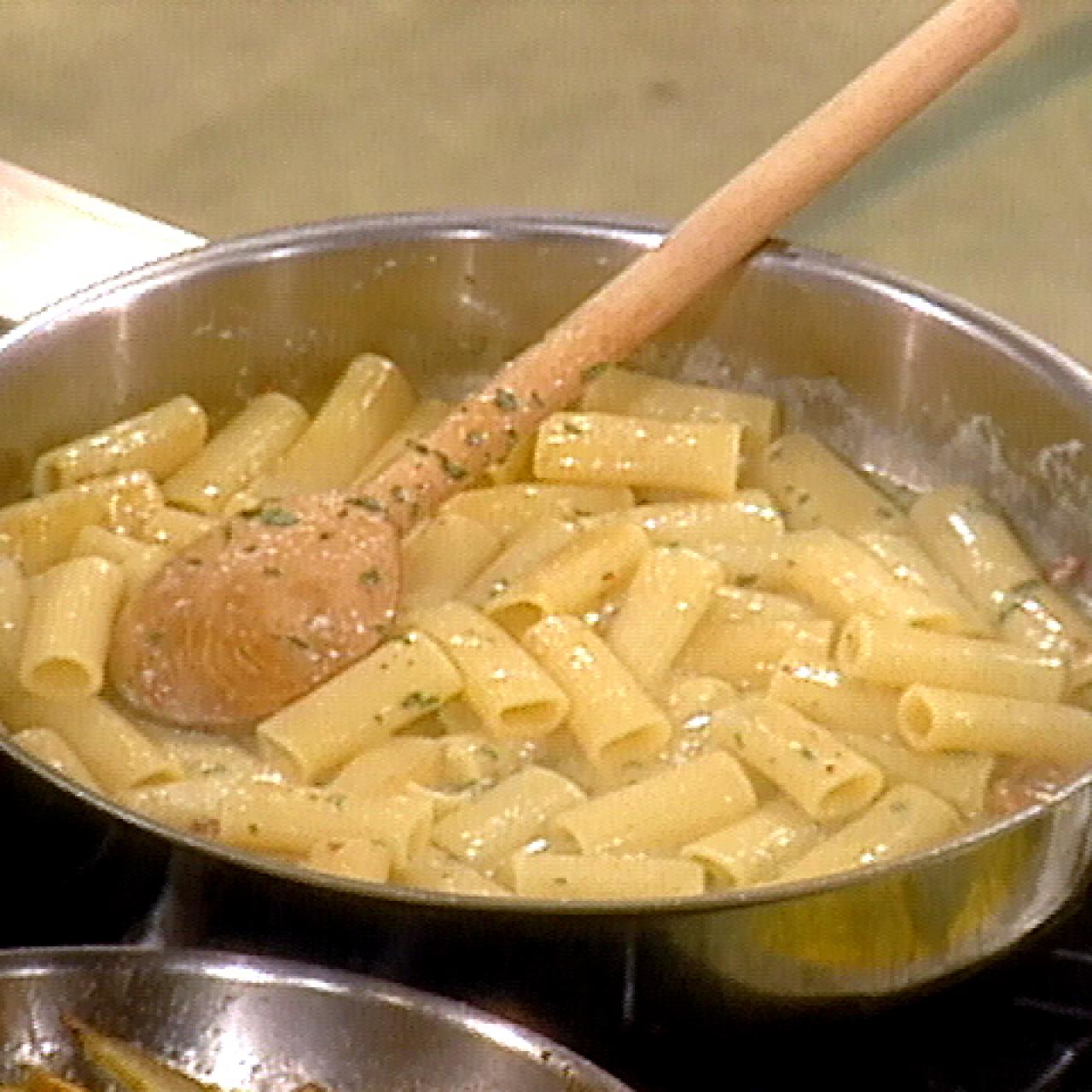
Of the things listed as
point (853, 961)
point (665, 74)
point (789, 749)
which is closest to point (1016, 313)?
point (665, 74)

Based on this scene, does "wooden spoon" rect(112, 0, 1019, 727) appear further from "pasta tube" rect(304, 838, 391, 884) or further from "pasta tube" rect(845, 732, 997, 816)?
"pasta tube" rect(845, 732, 997, 816)

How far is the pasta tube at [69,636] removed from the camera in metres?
1.42

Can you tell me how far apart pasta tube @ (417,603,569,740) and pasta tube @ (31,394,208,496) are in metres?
0.30

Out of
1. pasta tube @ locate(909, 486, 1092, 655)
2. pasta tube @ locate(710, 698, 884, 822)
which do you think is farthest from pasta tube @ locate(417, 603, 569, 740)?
pasta tube @ locate(909, 486, 1092, 655)

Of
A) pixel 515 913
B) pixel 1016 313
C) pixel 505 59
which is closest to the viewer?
pixel 515 913

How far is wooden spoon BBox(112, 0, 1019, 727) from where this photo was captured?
1.43m

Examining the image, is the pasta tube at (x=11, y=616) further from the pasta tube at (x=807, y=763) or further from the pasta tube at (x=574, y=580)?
the pasta tube at (x=807, y=763)

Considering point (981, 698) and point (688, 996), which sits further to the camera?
point (981, 698)

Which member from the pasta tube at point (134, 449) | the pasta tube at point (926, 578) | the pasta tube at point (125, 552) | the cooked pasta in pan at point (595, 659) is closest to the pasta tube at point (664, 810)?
the cooked pasta in pan at point (595, 659)

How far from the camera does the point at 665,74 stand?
2.51 metres

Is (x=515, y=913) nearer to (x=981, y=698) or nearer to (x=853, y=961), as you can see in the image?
(x=853, y=961)

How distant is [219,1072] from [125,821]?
126 millimetres

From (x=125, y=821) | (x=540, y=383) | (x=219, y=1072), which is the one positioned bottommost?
(x=219, y=1072)

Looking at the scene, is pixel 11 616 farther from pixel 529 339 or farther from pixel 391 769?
pixel 529 339
